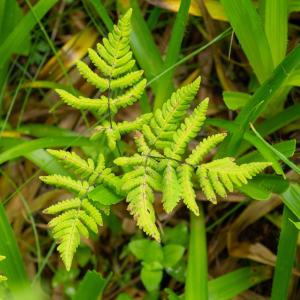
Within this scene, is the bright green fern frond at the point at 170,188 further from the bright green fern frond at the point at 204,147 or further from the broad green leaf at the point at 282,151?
the broad green leaf at the point at 282,151

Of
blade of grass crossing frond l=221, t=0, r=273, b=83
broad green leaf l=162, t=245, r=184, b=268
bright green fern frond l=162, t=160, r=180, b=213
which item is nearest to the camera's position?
bright green fern frond l=162, t=160, r=180, b=213

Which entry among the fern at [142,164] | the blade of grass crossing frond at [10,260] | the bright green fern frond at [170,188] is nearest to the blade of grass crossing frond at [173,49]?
the fern at [142,164]

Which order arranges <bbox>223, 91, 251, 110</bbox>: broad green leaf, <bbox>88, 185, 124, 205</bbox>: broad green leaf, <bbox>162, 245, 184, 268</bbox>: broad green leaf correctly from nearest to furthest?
1. <bbox>88, 185, 124, 205</bbox>: broad green leaf
2. <bbox>223, 91, 251, 110</bbox>: broad green leaf
3. <bbox>162, 245, 184, 268</bbox>: broad green leaf

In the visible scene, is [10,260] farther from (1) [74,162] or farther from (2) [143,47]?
(2) [143,47]

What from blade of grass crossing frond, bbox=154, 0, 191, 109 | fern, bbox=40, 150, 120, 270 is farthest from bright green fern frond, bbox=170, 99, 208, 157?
blade of grass crossing frond, bbox=154, 0, 191, 109

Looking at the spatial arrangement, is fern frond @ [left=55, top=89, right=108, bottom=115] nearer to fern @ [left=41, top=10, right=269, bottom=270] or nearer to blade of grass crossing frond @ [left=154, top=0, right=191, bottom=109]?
fern @ [left=41, top=10, right=269, bottom=270]

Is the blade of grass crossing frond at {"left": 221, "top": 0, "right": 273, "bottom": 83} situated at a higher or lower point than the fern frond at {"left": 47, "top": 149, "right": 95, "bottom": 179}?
higher

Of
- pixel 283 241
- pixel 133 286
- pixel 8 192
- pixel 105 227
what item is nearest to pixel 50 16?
pixel 8 192
